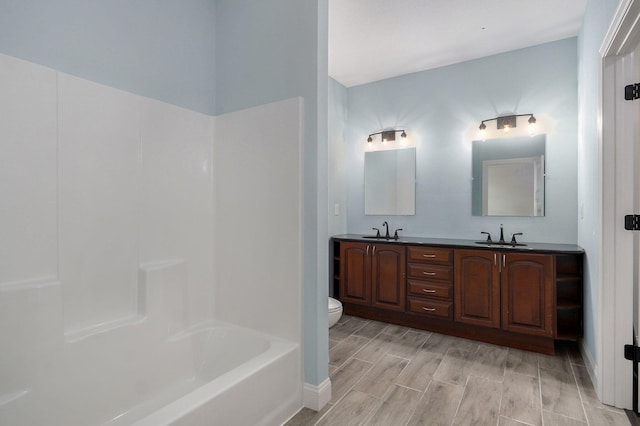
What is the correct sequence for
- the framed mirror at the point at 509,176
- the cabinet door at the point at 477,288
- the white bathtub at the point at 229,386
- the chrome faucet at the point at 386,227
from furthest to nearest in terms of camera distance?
the chrome faucet at the point at 386,227
the framed mirror at the point at 509,176
the cabinet door at the point at 477,288
the white bathtub at the point at 229,386

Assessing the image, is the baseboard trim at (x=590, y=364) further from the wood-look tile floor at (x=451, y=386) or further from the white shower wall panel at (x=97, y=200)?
the white shower wall panel at (x=97, y=200)

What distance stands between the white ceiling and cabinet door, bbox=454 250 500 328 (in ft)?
6.64

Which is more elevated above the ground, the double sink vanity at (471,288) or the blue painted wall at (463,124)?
the blue painted wall at (463,124)

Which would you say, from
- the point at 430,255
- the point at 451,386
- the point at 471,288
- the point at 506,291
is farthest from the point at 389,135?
the point at 451,386

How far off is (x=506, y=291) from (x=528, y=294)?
158 millimetres

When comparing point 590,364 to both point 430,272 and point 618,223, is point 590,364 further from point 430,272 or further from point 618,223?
→ point 430,272

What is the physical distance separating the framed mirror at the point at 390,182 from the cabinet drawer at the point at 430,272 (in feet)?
2.75

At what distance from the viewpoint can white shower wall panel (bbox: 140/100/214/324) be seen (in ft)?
6.39

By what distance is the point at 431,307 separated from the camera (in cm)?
305

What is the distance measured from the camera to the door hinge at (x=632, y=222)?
1764mm

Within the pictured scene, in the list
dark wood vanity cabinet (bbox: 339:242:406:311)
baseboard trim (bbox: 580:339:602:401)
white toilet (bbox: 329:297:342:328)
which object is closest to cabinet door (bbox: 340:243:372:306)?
dark wood vanity cabinet (bbox: 339:242:406:311)

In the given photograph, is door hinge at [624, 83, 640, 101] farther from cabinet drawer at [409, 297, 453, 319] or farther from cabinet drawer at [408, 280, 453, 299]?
cabinet drawer at [409, 297, 453, 319]

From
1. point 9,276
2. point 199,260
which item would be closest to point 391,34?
point 199,260

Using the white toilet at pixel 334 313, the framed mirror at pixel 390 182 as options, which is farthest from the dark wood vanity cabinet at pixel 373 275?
the white toilet at pixel 334 313
